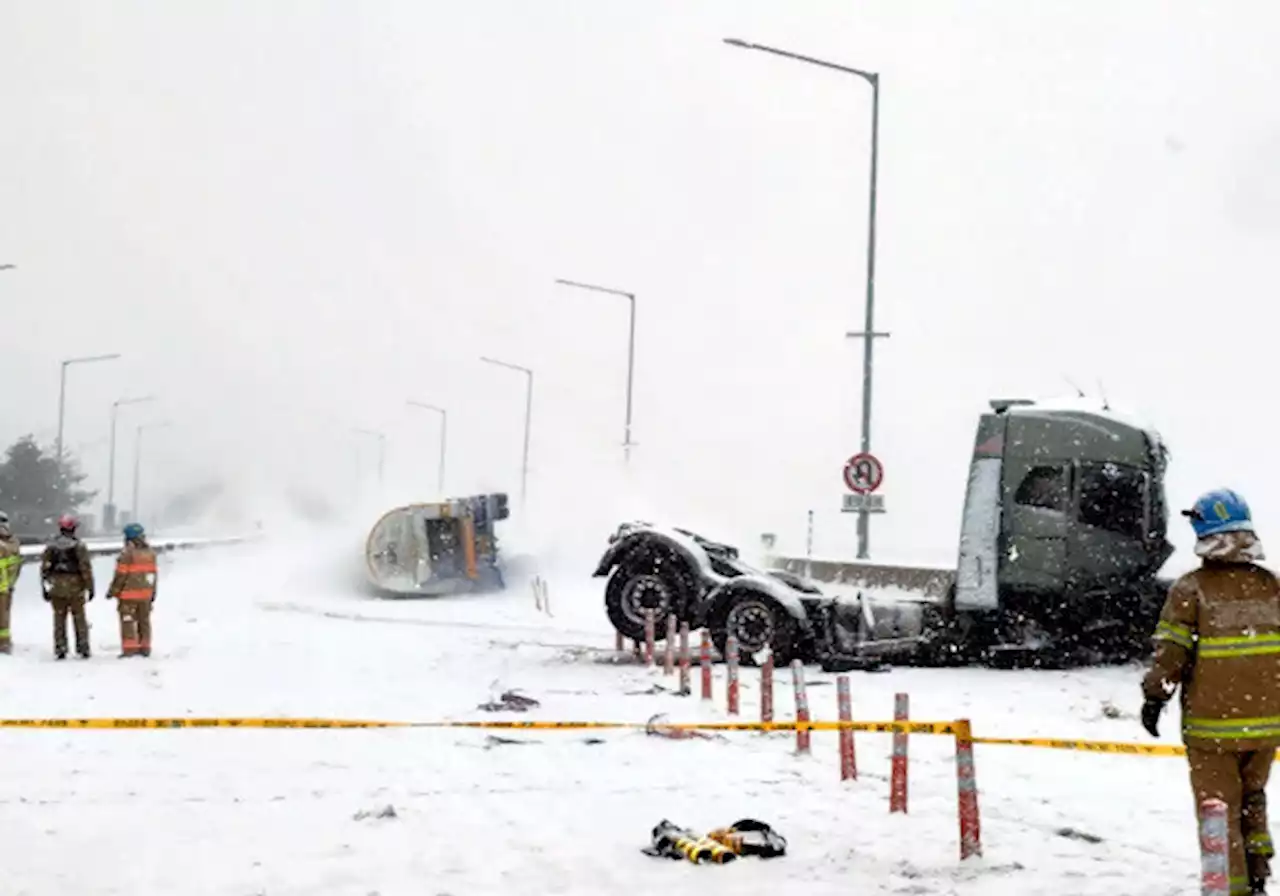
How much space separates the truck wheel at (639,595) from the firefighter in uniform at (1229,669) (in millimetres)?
13189

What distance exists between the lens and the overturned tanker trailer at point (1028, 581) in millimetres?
18359

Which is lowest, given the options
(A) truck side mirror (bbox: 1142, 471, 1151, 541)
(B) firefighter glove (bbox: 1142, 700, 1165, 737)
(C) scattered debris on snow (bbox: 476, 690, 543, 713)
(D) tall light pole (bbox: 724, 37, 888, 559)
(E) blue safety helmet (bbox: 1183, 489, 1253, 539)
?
(C) scattered debris on snow (bbox: 476, 690, 543, 713)

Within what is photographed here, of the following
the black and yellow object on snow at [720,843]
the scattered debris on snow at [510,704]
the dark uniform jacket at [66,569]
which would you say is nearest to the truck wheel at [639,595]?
the scattered debris on snow at [510,704]

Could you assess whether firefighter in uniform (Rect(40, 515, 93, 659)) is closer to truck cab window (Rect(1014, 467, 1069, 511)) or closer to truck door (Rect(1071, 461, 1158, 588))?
truck cab window (Rect(1014, 467, 1069, 511))

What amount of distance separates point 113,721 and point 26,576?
25438mm

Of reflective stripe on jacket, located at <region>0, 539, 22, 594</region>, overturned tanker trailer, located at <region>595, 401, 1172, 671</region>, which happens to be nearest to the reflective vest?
reflective stripe on jacket, located at <region>0, 539, 22, 594</region>

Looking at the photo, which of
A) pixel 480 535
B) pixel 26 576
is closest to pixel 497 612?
pixel 480 535

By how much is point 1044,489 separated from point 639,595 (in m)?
4.93

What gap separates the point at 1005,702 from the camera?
15570 millimetres

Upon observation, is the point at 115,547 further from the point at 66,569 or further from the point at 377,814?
the point at 377,814

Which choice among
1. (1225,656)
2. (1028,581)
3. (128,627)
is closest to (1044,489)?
(1028,581)

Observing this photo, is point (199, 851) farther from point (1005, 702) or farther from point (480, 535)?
point (480, 535)

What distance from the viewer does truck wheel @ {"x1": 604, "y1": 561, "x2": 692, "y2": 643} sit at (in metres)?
19.8

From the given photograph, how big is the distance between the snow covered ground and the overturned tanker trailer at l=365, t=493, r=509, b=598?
16.7 metres
